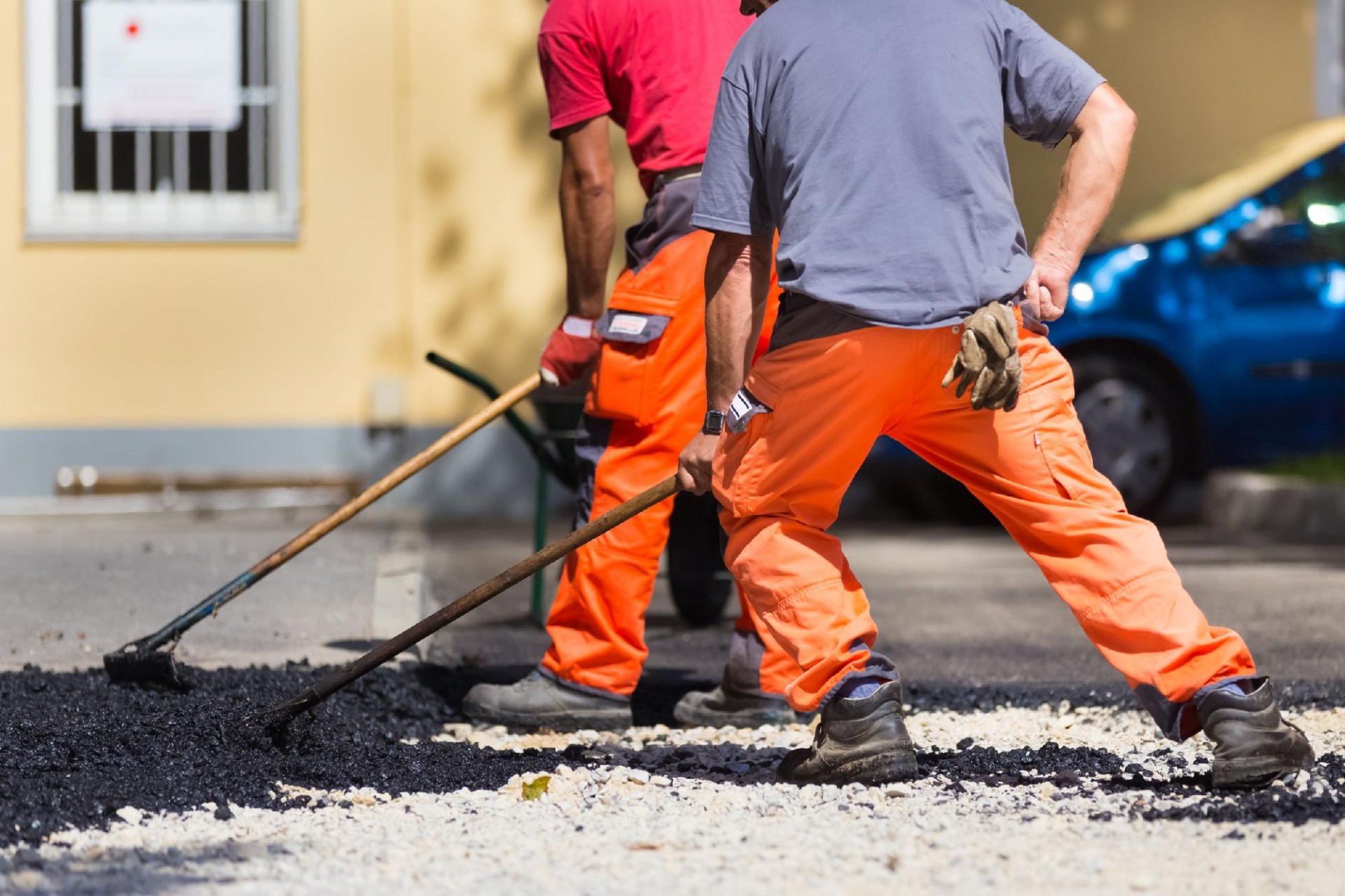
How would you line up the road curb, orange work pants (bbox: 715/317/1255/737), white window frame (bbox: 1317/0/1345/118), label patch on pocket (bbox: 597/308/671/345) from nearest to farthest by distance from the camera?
orange work pants (bbox: 715/317/1255/737)
label patch on pocket (bbox: 597/308/671/345)
the road curb
white window frame (bbox: 1317/0/1345/118)

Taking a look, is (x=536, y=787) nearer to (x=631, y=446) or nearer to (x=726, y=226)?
(x=631, y=446)

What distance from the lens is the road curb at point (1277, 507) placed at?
8594mm

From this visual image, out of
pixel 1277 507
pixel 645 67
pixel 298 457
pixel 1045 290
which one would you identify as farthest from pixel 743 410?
pixel 298 457

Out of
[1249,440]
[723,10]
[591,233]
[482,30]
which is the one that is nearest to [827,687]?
[591,233]

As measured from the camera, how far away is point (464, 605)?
13.5 ft

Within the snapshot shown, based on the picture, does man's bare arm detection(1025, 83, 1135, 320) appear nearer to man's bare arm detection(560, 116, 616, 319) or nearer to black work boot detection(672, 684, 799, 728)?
man's bare arm detection(560, 116, 616, 319)

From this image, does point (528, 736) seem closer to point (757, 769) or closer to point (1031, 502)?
point (757, 769)

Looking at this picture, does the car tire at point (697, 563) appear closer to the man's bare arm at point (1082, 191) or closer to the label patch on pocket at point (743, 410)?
the label patch on pocket at point (743, 410)

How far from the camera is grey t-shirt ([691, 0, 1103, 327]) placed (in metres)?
3.62

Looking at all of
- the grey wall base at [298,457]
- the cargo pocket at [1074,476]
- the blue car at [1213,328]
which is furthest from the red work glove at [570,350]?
the grey wall base at [298,457]

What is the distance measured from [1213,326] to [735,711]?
4.77 m

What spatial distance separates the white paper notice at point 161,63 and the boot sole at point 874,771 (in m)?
6.70

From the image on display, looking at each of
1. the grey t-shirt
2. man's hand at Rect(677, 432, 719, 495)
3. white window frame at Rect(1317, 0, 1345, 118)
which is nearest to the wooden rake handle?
man's hand at Rect(677, 432, 719, 495)

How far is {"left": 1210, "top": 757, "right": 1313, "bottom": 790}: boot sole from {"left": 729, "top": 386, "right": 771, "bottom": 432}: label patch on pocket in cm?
107
